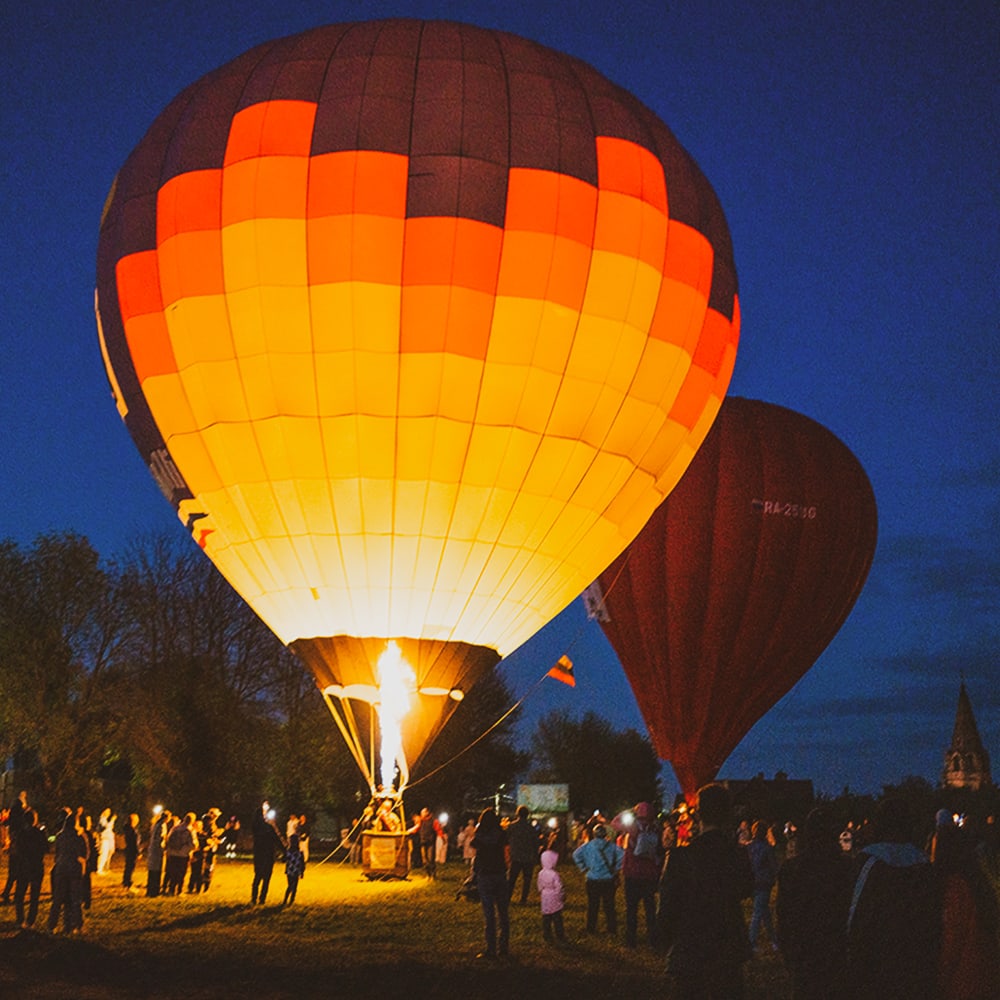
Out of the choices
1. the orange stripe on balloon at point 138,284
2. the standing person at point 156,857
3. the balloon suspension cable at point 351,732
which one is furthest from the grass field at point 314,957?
the orange stripe on balloon at point 138,284

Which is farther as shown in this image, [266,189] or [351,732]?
[351,732]

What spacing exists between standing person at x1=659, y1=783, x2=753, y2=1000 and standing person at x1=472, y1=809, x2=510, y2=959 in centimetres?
463

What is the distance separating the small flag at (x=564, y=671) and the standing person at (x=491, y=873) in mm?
10532

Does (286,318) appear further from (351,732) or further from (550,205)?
(351,732)

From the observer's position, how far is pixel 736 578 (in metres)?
23.9

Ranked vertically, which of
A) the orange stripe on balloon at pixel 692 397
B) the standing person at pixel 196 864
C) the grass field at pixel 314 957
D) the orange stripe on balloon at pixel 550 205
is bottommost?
the grass field at pixel 314 957

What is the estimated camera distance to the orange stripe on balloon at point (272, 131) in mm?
13008

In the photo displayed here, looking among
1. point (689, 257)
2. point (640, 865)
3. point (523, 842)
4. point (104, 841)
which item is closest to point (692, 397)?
point (689, 257)

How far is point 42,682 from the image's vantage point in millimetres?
27109

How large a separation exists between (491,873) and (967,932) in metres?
5.28

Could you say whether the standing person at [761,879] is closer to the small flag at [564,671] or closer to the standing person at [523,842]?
the standing person at [523,842]

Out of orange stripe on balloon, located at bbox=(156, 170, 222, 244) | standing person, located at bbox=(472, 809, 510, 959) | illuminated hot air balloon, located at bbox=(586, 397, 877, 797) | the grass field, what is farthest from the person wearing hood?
illuminated hot air balloon, located at bbox=(586, 397, 877, 797)

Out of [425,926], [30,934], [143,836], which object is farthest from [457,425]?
[143,836]

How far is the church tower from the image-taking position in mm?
102125
